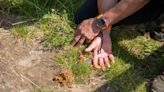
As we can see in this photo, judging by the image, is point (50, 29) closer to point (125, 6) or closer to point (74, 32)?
point (74, 32)

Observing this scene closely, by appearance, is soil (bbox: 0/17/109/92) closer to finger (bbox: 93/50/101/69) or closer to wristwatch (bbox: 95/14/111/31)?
finger (bbox: 93/50/101/69)

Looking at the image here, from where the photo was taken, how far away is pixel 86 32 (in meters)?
2.90

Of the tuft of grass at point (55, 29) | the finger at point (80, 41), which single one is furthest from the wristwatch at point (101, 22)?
the tuft of grass at point (55, 29)

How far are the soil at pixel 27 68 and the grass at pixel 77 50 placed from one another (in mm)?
54

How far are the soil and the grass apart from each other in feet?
0.18

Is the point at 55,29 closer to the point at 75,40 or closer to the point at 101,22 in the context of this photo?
the point at 75,40

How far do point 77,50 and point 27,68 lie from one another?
37 cm

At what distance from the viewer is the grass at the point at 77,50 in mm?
2807

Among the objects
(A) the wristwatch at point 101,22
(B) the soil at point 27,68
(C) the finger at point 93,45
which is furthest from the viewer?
(C) the finger at point 93,45

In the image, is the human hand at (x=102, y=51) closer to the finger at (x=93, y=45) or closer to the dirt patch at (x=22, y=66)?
the finger at (x=93, y=45)

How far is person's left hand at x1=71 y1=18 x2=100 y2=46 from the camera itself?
2885 millimetres

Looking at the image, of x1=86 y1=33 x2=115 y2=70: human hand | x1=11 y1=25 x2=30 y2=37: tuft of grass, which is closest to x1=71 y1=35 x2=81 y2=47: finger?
x1=86 y1=33 x2=115 y2=70: human hand

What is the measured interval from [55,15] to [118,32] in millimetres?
493

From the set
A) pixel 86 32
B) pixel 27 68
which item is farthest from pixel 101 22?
pixel 27 68
